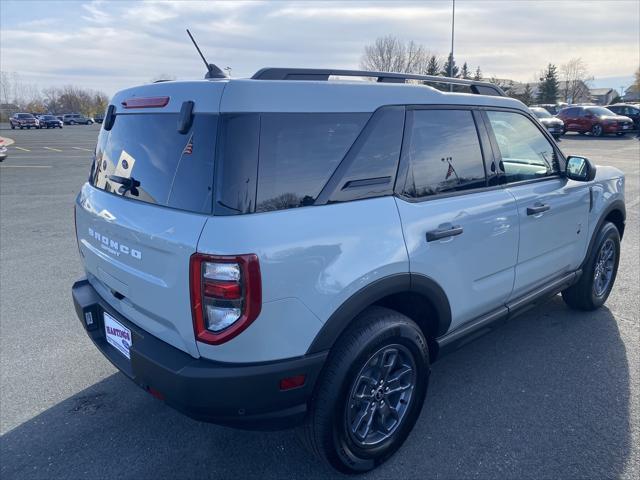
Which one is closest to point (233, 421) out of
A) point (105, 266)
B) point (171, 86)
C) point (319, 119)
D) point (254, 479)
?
point (254, 479)

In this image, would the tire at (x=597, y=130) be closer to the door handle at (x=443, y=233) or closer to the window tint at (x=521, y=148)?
the window tint at (x=521, y=148)

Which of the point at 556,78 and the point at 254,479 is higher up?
the point at 556,78

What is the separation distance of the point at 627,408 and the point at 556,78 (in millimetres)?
64989

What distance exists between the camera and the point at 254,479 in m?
2.45

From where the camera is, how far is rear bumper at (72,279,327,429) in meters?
1.99

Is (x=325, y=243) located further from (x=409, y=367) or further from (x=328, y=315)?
(x=409, y=367)

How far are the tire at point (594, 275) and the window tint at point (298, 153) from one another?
290 centimetres

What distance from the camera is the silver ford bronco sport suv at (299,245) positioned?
1.98m

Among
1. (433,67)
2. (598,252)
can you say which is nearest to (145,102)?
(598,252)

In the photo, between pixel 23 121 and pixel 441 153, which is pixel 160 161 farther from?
pixel 23 121

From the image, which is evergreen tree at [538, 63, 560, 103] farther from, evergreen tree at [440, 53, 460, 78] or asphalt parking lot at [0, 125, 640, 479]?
asphalt parking lot at [0, 125, 640, 479]

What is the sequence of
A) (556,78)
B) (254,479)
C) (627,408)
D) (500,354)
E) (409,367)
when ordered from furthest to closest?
(556,78)
(500,354)
(627,408)
(409,367)
(254,479)

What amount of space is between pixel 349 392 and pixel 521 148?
2212 millimetres

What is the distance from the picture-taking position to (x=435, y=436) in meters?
2.77
